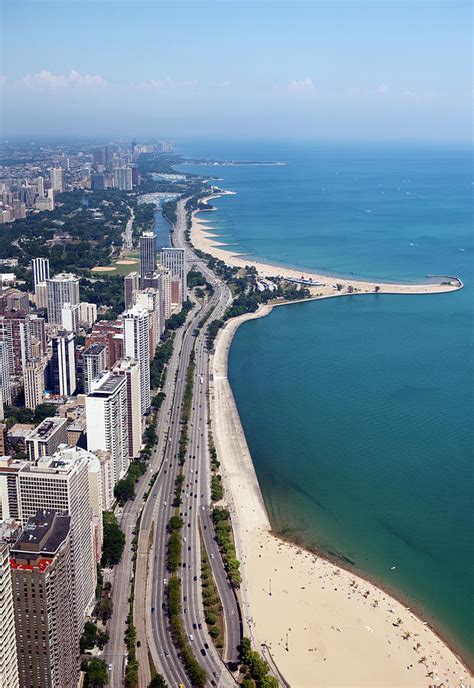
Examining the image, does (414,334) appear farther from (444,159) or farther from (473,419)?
(444,159)

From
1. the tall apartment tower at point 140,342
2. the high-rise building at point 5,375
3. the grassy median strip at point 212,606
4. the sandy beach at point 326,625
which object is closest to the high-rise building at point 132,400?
the tall apartment tower at point 140,342

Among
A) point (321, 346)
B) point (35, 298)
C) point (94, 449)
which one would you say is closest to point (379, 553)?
point (94, 449)

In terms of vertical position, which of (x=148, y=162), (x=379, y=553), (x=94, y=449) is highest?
(x=148, y=162)

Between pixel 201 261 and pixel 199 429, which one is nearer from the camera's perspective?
pixel 199 429

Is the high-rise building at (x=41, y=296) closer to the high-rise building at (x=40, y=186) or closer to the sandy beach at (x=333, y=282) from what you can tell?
the sandy beach at (x=333, y=282)

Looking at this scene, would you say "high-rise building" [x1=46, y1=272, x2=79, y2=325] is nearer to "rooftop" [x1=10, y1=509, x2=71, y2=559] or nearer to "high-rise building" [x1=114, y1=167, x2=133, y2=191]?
"rooftop" [x1=10, y1=509, x2=71, y2=559]

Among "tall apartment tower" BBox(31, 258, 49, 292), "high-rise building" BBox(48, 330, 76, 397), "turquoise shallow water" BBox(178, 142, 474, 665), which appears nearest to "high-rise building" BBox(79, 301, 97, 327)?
"tall apartment tower" BBox(31, 258, 49, 292)
